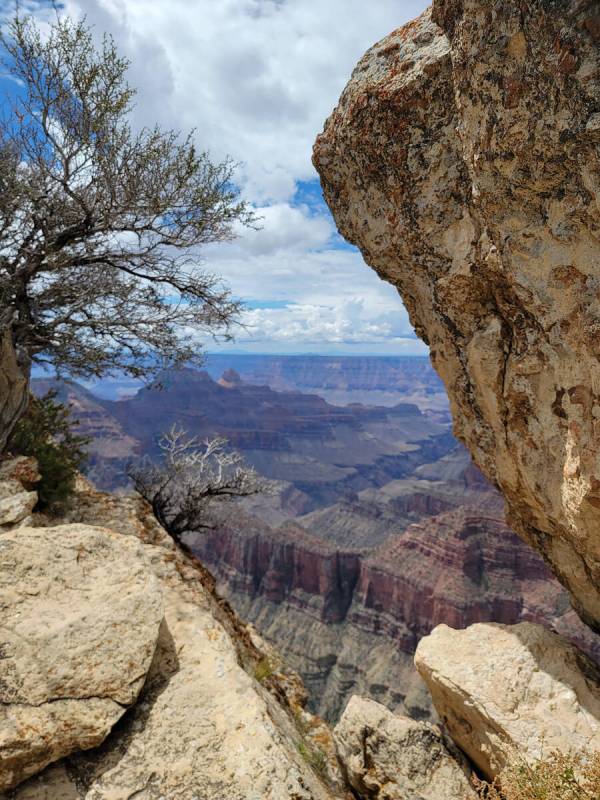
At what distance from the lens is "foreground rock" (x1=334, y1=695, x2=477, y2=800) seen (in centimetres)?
458

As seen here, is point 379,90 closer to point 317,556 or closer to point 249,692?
point 249,692

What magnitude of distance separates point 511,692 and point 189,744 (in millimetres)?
3155

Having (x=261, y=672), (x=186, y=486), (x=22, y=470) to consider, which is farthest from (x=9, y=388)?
(x=261, y=672)

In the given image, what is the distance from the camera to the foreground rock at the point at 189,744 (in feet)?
9.87

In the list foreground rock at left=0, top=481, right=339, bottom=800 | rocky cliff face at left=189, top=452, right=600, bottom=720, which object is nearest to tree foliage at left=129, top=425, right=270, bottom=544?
foreground rock at left=0, top=481, right=339, bottom=800

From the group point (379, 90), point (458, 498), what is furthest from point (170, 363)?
point (458, 498)

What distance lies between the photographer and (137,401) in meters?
150

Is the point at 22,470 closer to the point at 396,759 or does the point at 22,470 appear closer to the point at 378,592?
the point at 396,759

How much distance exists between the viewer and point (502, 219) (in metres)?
3.91

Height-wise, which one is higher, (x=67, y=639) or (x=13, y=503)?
(x=13, y=503)

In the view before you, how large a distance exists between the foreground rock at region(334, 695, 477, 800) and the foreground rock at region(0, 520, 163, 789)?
9.34 feet

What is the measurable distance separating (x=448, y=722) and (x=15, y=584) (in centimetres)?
479

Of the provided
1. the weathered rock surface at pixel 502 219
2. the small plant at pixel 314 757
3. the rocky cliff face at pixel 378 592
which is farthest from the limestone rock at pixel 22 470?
the rocky cliff face at pixel 378 592

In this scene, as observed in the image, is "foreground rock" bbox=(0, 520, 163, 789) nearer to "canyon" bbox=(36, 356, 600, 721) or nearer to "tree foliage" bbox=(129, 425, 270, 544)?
"tree foliage" bbox=(129, 425, 270, 544)
